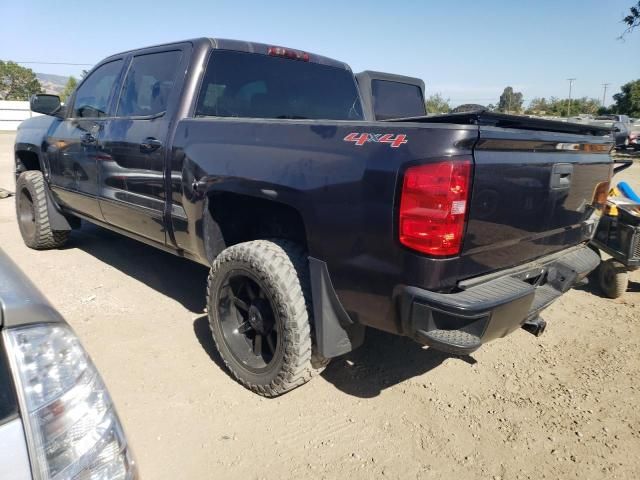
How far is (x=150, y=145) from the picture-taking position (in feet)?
10.9

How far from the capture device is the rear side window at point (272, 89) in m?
3.36

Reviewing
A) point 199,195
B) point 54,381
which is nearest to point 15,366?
point 54,381

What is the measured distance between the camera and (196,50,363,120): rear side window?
3.36 meters

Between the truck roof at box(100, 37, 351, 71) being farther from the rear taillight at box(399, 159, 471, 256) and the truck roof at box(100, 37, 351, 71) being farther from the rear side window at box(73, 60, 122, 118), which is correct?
the rear taillight at box(399, 159, 471, 256)

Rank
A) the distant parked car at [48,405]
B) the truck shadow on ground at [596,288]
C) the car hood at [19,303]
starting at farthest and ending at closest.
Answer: the truck shadow on ground at [596,288], the car hood at [19,303], the distant parked car at [48,405]

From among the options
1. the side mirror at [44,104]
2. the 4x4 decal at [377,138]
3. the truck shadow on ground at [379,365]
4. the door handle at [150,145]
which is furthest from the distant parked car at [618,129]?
the side mirror at [44,104]

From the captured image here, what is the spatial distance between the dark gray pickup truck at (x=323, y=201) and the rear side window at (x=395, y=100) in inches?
51.0

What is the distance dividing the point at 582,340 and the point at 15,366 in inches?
143

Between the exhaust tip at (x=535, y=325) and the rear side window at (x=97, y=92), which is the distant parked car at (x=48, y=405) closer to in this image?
the exhaust tip at (x=535, y=325)

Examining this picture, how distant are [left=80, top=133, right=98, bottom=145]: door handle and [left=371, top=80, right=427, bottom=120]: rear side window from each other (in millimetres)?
2811

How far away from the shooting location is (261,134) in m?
2.65

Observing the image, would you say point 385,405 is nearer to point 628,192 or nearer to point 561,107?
point 628,192

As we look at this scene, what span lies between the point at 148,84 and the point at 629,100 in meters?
A: 40.7

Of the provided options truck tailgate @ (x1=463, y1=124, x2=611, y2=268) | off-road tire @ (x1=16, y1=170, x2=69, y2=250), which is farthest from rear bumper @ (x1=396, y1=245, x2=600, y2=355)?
off-road tire @ (x1=16, y1=170, x2=69, y2=250)
